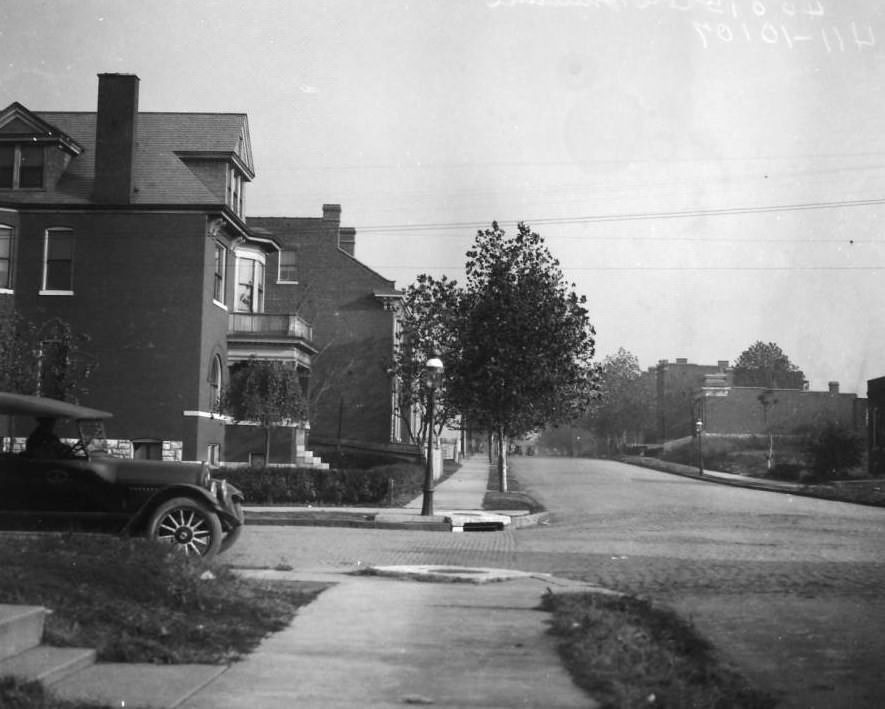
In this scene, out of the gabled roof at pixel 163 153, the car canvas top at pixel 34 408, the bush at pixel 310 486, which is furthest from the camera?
the gabled roof at pixel 163 153

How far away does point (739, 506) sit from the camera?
30922 mm

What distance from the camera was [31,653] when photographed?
649cm

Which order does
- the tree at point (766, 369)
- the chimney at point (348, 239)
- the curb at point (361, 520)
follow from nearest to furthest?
the curb at point (361, 520) → the chimney at point (348, 239) → the tree at point (766, 369)

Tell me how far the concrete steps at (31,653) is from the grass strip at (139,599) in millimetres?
176

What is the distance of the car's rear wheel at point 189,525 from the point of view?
12.9 m

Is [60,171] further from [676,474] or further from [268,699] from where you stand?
[676,474]

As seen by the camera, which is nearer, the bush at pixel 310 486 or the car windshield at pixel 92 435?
the car windshield at pixel 92 435

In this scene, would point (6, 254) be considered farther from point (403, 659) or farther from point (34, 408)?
point (403, 659)

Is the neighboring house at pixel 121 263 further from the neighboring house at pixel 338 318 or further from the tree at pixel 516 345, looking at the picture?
the neighboring house at pixel 338 318

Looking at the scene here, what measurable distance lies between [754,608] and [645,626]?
2.45m

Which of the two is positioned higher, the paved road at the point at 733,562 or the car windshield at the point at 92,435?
the car windshield at the point at 92,435

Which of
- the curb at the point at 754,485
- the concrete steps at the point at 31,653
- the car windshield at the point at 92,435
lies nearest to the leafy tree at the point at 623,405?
A: the curb at the point at 754,485

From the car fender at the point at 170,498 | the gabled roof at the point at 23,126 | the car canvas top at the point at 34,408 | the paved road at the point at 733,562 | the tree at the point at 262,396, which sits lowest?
the paved road at the point at 733,562

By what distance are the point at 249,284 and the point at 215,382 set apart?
6.00 m
